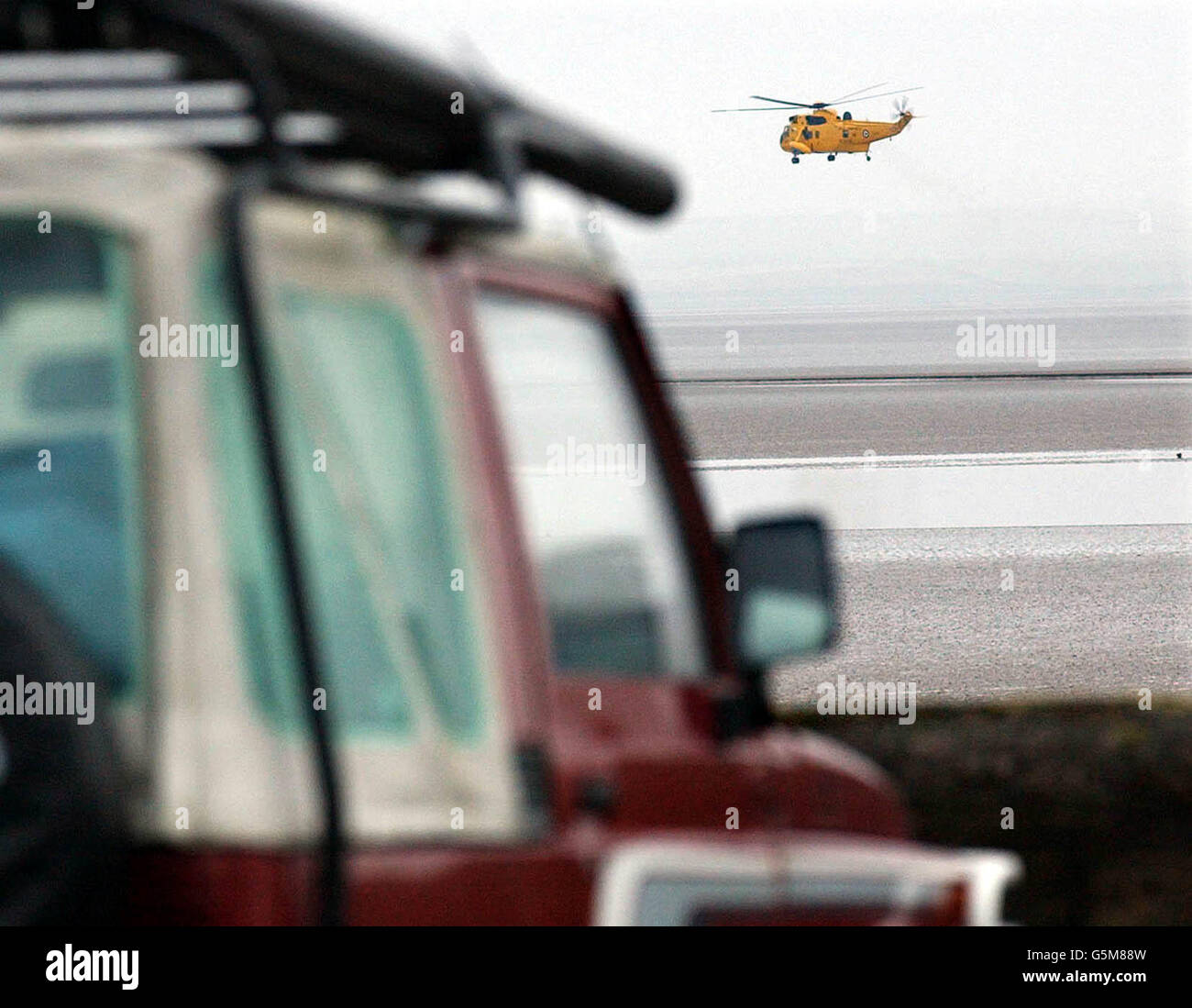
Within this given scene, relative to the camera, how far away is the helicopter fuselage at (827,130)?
2.26m

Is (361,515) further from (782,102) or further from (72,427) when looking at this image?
(782,102)

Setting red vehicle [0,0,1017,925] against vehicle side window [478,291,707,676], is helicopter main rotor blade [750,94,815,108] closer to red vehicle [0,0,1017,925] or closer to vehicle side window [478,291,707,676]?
red vehicle [0,0,1017,925]

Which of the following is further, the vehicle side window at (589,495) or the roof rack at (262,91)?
the vehicle side window at (589,495)

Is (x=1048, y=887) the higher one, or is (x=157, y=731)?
(x=157, y=731)

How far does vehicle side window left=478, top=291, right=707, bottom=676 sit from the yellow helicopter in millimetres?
565

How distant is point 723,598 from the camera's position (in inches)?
79.7

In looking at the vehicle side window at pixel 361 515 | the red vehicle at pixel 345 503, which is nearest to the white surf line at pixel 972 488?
the red vehicle at pixel 345 503

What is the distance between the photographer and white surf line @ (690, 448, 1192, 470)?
3.76 meters

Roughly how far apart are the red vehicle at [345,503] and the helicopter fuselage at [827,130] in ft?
1.55

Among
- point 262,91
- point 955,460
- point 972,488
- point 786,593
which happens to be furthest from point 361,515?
point 972,488

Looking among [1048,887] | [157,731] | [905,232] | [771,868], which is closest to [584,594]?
[771,868]

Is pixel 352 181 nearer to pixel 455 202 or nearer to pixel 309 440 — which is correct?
pixel 455 202

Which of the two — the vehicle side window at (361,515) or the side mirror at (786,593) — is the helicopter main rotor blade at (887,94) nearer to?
the side mirror at (786,593)

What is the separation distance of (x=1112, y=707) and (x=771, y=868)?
134 centimetres
